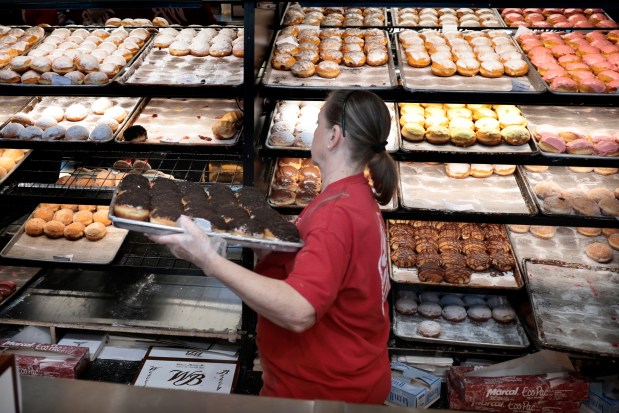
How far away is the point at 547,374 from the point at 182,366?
90.3 inches

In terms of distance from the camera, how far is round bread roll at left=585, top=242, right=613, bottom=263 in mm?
3760

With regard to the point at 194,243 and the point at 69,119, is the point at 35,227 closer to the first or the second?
the point at 69,119

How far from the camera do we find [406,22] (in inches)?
161

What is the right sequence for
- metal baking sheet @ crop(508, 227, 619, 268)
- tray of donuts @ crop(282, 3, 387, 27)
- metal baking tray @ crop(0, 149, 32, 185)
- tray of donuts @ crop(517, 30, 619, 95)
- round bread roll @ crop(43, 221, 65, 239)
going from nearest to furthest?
tray of donuts @ crop(517, 30, 619, 95) → metal baking tray @ crop(0, 149, 32, 185) → metal baking sheet @ crop(508, 227, 619, 268) → round bread roll @ crop(43, 221, 65, 239) → tray of donuts @ crop(282, 3, 387, 27)

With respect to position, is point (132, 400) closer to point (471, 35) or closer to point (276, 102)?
point (276, 102)

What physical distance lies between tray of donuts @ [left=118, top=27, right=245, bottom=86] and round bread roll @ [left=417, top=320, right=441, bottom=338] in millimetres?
1938

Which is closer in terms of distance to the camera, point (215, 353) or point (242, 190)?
point (242, 190)

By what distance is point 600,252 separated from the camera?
3773 mm

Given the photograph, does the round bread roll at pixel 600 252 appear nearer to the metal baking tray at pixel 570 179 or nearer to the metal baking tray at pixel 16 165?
the metal baking tray at pixel 570 179

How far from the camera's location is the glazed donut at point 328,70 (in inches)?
135

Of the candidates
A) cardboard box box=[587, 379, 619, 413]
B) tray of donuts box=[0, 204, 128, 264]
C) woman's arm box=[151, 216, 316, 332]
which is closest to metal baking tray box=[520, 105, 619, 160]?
cardboard box box=[587, 379, 619, 413]

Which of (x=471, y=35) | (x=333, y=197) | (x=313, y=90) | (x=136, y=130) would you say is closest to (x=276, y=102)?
(x=313, y=90)

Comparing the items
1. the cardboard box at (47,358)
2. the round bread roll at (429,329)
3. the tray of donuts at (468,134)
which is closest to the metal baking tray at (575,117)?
the tray of donuts at (468,134)

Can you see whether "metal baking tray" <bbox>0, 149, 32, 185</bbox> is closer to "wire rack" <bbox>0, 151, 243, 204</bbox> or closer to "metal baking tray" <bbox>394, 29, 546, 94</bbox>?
"wire rack" <bbox>0, 151, 243, 204</bbox>
